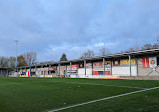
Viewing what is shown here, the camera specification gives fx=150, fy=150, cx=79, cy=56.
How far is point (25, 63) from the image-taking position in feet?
307

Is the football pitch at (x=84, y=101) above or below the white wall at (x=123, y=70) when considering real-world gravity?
below

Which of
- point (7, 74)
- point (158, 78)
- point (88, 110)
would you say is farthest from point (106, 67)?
point (7, 74)

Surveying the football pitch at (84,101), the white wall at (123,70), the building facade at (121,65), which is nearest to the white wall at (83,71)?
the building facade at (121,65)

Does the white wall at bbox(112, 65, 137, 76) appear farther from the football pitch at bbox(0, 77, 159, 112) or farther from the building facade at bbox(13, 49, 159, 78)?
the football pitch at bbox(0, 77, 159, 112)

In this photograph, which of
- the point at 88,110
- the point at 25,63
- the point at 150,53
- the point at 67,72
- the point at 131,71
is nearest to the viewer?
the point at 88,110

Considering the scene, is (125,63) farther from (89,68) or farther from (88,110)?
(88,110)

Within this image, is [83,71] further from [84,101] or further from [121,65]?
[84,101]

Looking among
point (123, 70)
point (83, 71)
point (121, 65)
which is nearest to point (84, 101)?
point (123, 70)

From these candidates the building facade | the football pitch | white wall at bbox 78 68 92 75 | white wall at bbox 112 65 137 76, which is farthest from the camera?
white wall at bbox 78 68 92 75

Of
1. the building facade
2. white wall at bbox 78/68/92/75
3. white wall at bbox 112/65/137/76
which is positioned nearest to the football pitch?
the building facade

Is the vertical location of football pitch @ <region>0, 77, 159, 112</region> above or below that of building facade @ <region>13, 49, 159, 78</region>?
below

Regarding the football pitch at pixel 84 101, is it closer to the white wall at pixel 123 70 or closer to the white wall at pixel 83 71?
the white wall at pixel 123 70

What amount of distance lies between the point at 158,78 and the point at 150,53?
620 centimetres

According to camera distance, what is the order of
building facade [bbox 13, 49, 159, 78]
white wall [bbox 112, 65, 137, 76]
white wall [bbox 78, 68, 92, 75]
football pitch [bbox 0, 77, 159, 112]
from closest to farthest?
1. football pitch [bbox 0, 77, 159, 112]
2. building facade [bbox 13, 49, 159, 78]
3. white wall [bbox 112, 65, 137, 76]
4. white wall [bbox 78, 68, 92, 75]
